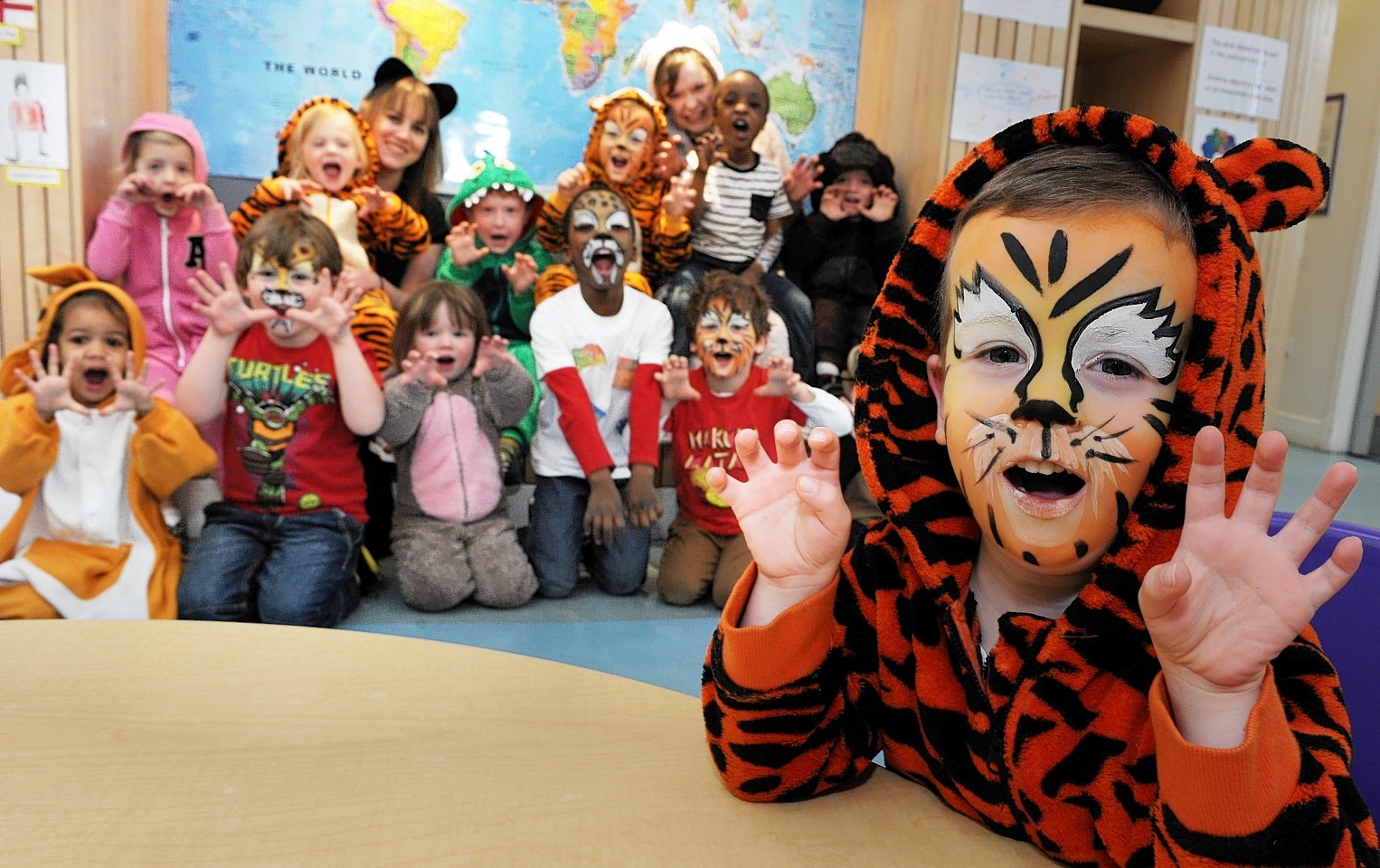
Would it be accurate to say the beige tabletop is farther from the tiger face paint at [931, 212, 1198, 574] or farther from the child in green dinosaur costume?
the child in green dinosaur costume

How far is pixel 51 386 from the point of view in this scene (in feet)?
6.40

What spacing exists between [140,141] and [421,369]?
0.96 metres

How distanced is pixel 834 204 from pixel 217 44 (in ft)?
6.52

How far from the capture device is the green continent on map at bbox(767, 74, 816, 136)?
11.7 ft

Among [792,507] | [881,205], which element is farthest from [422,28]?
[792,507]

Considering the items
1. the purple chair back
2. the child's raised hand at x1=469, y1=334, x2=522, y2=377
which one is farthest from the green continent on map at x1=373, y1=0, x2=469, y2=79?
the purple chair back

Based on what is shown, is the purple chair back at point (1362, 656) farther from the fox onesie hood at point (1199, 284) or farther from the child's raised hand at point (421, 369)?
the child's raised hand at point (421, 369)

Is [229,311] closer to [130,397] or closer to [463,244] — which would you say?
[130,397]

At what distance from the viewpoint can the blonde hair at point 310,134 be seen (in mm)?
2719

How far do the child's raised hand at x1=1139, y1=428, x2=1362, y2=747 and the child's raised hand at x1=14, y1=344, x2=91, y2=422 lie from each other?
6.80 feet

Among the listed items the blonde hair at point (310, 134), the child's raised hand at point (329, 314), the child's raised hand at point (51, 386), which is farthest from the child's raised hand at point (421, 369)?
the blonde hair at point (310, 134)

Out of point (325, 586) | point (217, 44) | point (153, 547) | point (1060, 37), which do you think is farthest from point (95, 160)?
point (1060, 37)

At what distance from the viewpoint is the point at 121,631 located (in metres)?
0.76

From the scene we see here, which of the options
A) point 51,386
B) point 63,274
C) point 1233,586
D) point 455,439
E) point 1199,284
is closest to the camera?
point 1233,586
